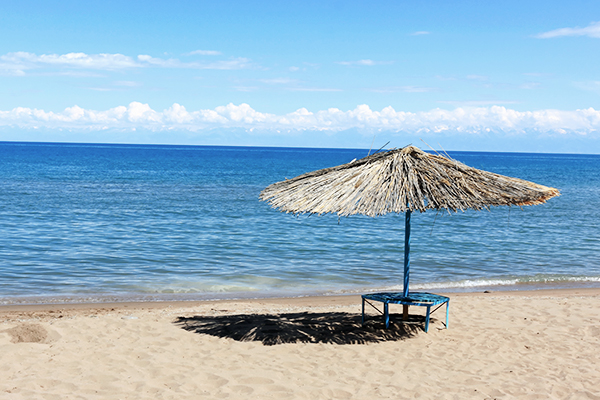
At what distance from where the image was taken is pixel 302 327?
335 inches

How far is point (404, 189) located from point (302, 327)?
118 inches

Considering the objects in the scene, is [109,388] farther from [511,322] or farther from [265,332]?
[511,322]

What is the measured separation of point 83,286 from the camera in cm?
1195

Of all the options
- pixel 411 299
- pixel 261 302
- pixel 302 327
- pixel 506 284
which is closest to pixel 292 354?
pixel 302 327

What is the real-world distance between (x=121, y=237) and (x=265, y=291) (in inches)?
306

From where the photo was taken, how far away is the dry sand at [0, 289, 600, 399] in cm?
597

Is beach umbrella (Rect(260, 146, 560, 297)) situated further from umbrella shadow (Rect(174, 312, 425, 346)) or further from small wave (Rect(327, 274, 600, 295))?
small wave (Rect(327, 274, 600, 295))

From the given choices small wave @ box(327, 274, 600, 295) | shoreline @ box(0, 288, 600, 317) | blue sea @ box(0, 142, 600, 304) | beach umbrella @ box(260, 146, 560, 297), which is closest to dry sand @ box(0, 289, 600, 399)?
shoreline @ box(0, 288, 600, 317)

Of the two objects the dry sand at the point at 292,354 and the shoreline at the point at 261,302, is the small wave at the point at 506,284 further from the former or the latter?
the dry sand at the point at 292,354

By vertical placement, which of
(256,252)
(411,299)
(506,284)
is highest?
(411,299)

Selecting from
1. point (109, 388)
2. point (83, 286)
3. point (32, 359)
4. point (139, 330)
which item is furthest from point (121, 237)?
point (109, 388)

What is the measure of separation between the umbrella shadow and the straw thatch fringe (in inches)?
81.6

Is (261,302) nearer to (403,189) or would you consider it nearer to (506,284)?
(403,189)

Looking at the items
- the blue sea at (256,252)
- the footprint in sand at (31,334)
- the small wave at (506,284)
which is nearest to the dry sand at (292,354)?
the footprint in sand at (31,334)
